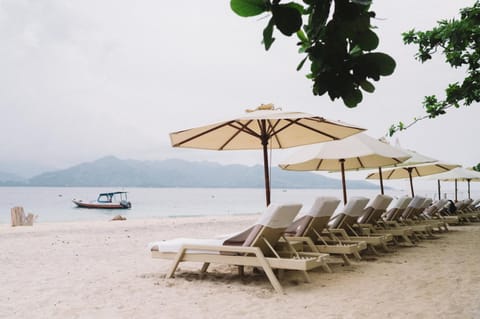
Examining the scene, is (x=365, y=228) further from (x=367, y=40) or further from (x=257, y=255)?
(x=367, y=40)

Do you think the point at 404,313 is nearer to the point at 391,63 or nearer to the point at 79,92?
the point at 391,63

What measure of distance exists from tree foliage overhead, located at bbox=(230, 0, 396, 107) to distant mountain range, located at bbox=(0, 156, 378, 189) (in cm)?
15033

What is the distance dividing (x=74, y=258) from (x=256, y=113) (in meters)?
3.92

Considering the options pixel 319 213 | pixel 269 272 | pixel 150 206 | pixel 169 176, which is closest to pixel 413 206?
pixel 319 213

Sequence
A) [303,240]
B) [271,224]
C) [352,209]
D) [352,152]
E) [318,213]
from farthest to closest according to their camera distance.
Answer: [352,152] → [352,209] → [318,213] → [303,240] → [271,224]

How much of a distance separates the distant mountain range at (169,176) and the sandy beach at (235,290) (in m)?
145

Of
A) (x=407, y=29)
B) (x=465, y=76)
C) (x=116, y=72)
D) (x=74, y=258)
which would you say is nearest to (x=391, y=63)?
(x=74, y=258)

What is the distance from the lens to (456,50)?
8469mm

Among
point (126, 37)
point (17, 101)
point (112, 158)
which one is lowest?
point (112, 158)

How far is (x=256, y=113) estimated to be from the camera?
5.91 m

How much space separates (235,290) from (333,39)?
3.78 meters

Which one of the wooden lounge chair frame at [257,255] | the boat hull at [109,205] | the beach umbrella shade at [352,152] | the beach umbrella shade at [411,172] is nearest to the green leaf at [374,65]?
the wooden lounge chair frame at [257,255]

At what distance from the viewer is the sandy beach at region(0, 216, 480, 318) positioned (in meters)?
3.88

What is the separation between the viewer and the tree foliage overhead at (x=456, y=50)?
26.2 ft
